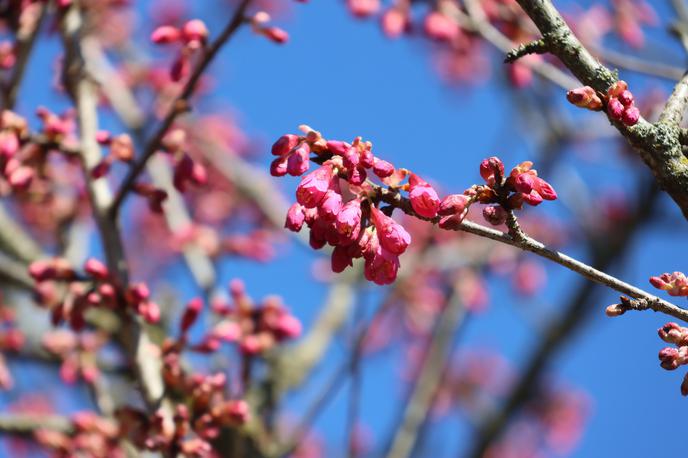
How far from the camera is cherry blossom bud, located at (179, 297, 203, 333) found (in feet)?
10.5

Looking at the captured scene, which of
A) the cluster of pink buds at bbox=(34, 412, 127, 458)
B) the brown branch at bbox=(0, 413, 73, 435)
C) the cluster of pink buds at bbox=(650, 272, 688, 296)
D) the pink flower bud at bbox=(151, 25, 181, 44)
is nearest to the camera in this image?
the cluster of pink buds at bbox=(650, 272, 688, 296)

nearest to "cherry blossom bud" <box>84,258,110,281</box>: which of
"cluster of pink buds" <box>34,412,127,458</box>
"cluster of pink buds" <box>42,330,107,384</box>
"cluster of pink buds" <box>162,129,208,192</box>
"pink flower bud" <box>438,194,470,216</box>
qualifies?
"cluster of pink buds" <box>162,129,208,192</box>

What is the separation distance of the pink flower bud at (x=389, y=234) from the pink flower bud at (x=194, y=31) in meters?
1.37

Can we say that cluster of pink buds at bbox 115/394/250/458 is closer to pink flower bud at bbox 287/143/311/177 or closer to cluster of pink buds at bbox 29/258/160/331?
cluster of pink buds at bbox 29/258/160/331

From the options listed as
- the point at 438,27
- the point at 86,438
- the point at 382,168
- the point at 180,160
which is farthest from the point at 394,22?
the point at 382,168

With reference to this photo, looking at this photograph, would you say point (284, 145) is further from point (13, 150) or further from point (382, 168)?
point (13, 150)

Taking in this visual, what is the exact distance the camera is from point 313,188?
194 cm

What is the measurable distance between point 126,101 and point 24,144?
7.95ft

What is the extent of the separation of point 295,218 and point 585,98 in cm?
65

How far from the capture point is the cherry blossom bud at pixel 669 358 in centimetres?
178

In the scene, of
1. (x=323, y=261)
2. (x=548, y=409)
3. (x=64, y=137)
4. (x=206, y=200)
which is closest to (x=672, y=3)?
(x=64, y=137)

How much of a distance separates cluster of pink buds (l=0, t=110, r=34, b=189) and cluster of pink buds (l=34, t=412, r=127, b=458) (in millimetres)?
983

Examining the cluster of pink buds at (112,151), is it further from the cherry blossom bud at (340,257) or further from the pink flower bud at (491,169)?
the pink flower bud at (491,169)

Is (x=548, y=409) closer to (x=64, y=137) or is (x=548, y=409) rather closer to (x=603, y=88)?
(x=64, y=137)
